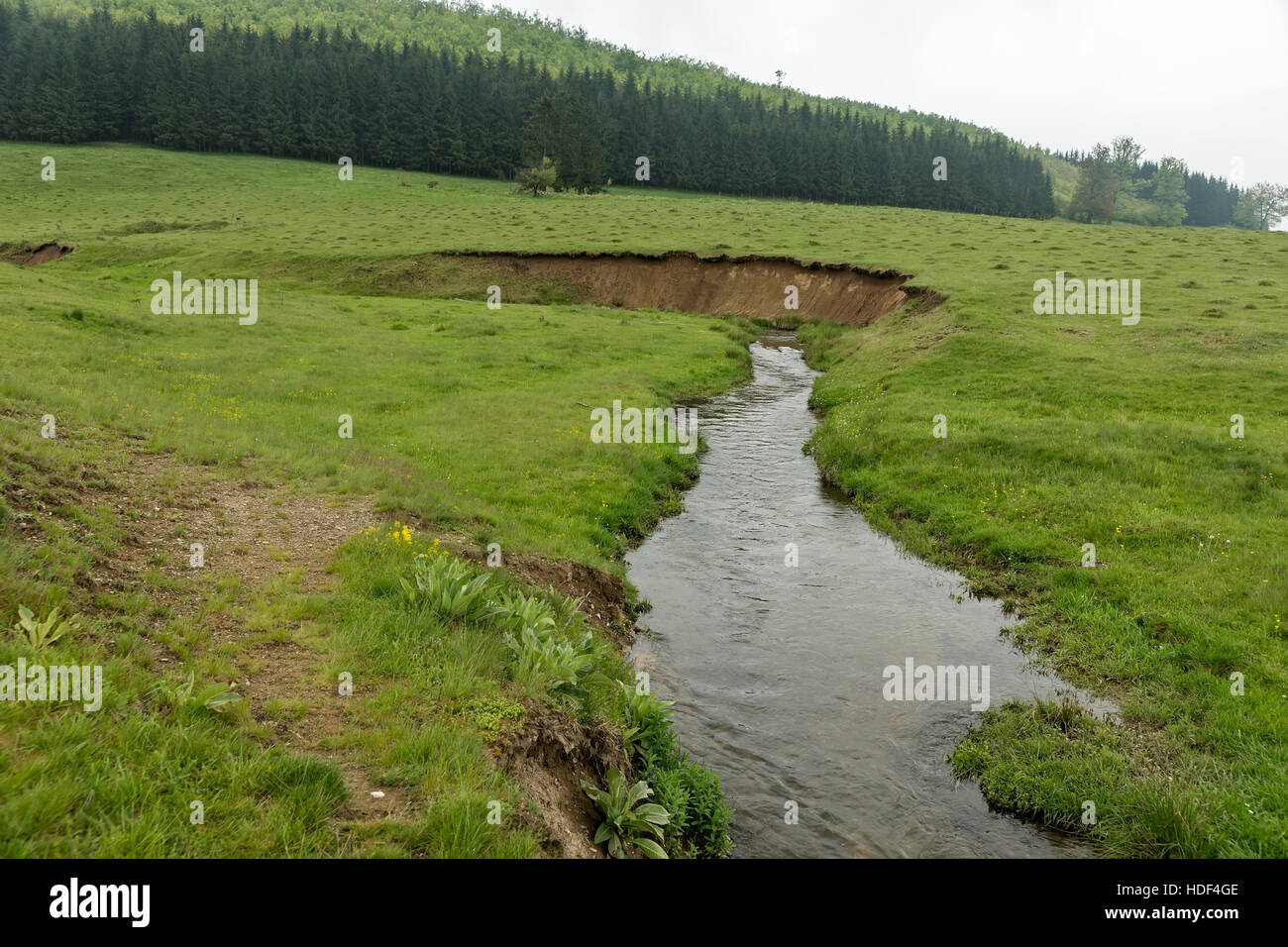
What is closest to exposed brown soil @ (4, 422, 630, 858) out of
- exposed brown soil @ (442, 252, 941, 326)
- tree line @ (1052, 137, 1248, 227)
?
exposed brown soil @ (442, 252, 941, 326)

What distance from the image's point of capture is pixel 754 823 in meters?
7.82

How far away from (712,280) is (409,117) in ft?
269

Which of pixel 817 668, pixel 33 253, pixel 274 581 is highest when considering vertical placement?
pixel 33 253

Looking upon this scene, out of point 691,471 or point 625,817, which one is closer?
point 625,817

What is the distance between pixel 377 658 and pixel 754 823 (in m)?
4.16

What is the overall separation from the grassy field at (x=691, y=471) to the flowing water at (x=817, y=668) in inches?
24.7

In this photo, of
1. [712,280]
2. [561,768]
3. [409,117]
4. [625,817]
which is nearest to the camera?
[625,817]

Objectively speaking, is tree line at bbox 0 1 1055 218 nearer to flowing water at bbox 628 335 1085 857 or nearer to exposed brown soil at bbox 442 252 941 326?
exposed brown soil at bbox 442 252 941 326

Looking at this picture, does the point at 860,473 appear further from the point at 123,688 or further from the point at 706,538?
the point at 123,688

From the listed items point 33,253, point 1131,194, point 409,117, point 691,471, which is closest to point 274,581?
point 691,471

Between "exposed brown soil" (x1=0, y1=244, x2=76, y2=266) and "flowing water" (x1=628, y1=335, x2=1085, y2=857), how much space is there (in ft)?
184

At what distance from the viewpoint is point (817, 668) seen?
35.8 ft

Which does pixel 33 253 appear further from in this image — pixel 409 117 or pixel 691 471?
pixel 409 117

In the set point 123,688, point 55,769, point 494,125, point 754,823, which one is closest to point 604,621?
point 754,823
